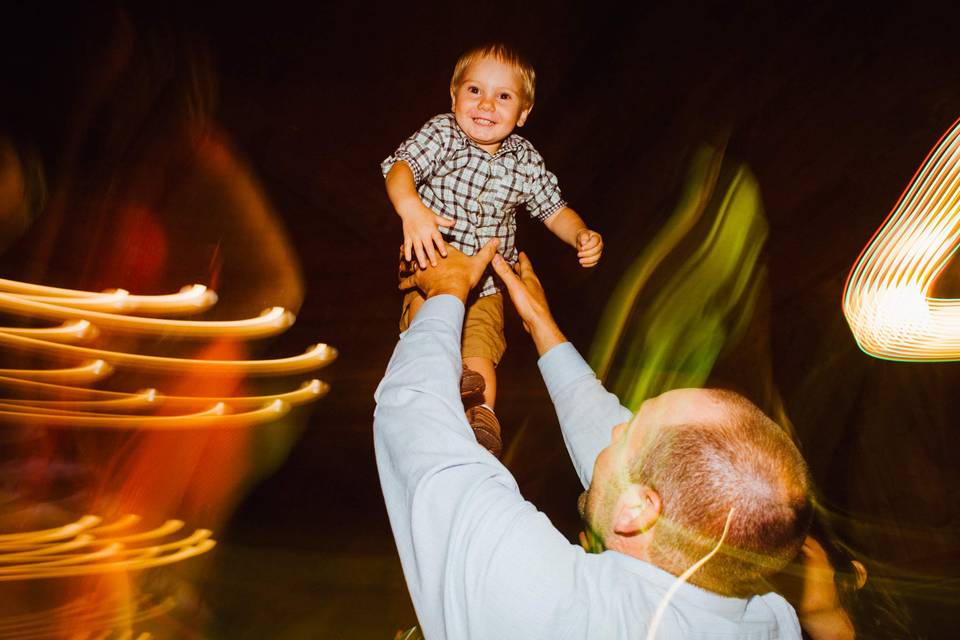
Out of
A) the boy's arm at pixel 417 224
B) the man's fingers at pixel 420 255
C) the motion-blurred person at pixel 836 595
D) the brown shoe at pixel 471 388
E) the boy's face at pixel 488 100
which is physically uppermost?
the boy's face at pixel 488 100

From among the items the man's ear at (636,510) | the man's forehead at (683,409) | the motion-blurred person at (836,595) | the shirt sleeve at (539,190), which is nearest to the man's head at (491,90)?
the shirt sleeve at (539,190)

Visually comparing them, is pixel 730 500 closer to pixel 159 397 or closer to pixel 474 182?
pixel 474 182

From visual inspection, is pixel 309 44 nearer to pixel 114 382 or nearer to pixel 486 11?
pixel 486 11

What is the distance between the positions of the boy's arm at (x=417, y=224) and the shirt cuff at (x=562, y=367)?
1.25 ft

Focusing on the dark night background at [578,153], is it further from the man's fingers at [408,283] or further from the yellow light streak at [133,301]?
the man's fingers at [408,283]

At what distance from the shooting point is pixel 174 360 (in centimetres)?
297

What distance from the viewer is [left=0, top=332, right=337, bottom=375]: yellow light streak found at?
2.50 metres

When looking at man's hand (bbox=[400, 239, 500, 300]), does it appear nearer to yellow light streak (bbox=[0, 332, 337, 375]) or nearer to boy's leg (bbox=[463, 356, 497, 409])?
boy's leg (bbox=[463, 356, 497, 409])

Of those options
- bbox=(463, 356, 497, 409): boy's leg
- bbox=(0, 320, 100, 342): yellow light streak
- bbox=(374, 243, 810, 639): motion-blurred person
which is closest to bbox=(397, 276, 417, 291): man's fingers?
bbox=(463, 356, 497, 409): boy's leg

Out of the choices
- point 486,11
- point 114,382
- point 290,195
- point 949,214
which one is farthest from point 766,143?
point 114,382

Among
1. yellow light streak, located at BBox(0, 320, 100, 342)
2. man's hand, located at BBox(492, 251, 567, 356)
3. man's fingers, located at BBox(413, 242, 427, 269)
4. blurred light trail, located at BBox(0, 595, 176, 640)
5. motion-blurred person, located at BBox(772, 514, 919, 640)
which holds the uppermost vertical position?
yellow light streak, located at BBox(0, 320, 100, 342)

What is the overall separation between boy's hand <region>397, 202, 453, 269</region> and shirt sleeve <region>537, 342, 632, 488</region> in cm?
39

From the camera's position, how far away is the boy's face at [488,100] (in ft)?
4.47

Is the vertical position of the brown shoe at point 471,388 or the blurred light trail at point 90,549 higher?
the brown shoe at point 471,388
